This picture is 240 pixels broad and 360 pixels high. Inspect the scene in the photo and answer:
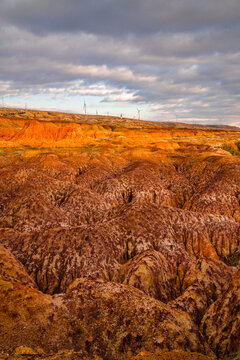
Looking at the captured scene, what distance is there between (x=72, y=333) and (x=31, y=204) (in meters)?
9.84

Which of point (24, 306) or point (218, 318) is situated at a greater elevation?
point (24, 306)

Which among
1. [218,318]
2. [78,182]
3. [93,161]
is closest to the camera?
[218,318]

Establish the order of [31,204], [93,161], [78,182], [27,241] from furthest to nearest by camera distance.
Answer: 1. [93,161]
2. [78,182]
3. [31,204]
4. [27,241]

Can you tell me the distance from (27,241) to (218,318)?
6.88m

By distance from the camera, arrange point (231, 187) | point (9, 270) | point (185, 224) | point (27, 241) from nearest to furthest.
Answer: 1. point (9, 270)
2. point (27, 241)
3. point (185, 224)
4. point (231, 187)

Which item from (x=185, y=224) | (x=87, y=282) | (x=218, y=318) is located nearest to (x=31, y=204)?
(x=185, y=224)

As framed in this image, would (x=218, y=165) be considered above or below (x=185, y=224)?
above

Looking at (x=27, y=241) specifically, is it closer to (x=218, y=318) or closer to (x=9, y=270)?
(x=9, y=270)

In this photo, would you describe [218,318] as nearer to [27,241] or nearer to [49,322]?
[49,322]

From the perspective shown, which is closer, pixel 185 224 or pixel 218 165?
pixel 185 224

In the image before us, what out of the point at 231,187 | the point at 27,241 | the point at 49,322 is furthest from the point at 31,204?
the point at 231,187

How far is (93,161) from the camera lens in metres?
30.7

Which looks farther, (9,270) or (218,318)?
(9,270)

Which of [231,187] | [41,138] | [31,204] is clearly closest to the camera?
[31,204]
